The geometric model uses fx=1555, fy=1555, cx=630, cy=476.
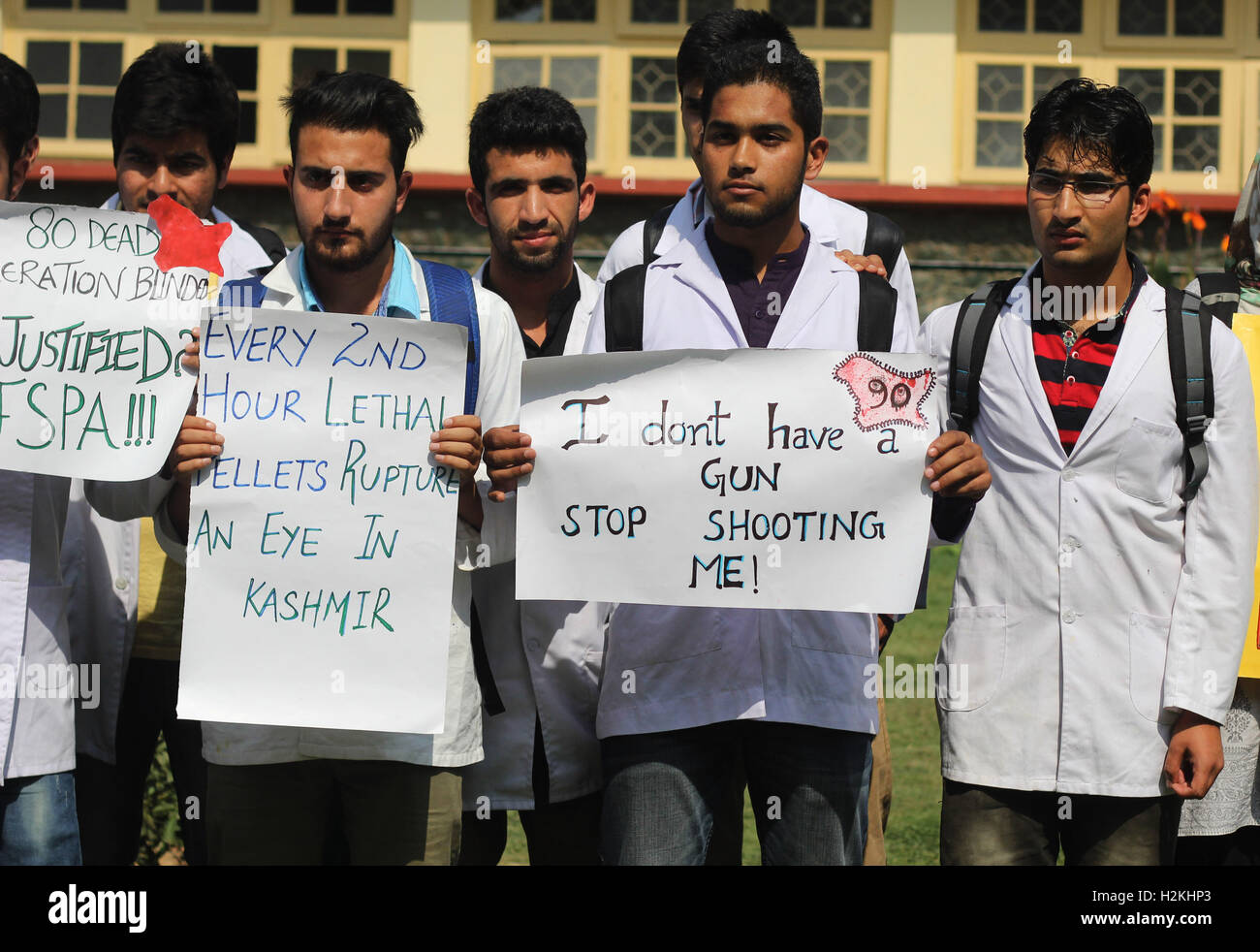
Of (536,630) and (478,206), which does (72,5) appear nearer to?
(478,206)

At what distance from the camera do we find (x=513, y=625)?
12.2 feet

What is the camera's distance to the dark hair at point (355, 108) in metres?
3.49

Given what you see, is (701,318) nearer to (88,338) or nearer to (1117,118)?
(1117,118)

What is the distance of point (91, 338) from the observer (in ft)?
11.2

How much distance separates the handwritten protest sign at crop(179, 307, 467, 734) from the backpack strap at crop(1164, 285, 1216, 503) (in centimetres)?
157

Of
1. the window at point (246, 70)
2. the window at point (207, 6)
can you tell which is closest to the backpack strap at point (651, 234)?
the window at point (246, 70)

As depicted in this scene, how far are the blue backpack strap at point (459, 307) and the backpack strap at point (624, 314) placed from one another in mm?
291

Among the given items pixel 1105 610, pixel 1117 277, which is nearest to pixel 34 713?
pixel 1105 610

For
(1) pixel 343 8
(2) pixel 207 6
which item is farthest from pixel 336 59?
(2) pixel 207 6

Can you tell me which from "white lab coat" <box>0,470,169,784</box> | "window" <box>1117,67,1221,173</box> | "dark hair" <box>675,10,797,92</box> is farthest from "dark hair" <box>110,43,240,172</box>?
"window" <box>1117,67,1221,173</box>

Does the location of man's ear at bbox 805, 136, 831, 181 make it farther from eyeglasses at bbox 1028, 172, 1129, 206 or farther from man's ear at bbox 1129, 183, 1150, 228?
man's ear at bbox 1129, 183, 1150, 228

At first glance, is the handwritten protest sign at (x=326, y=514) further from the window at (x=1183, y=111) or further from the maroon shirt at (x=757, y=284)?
the window at (x=1183, y=111)

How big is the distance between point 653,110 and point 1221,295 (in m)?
7.24
